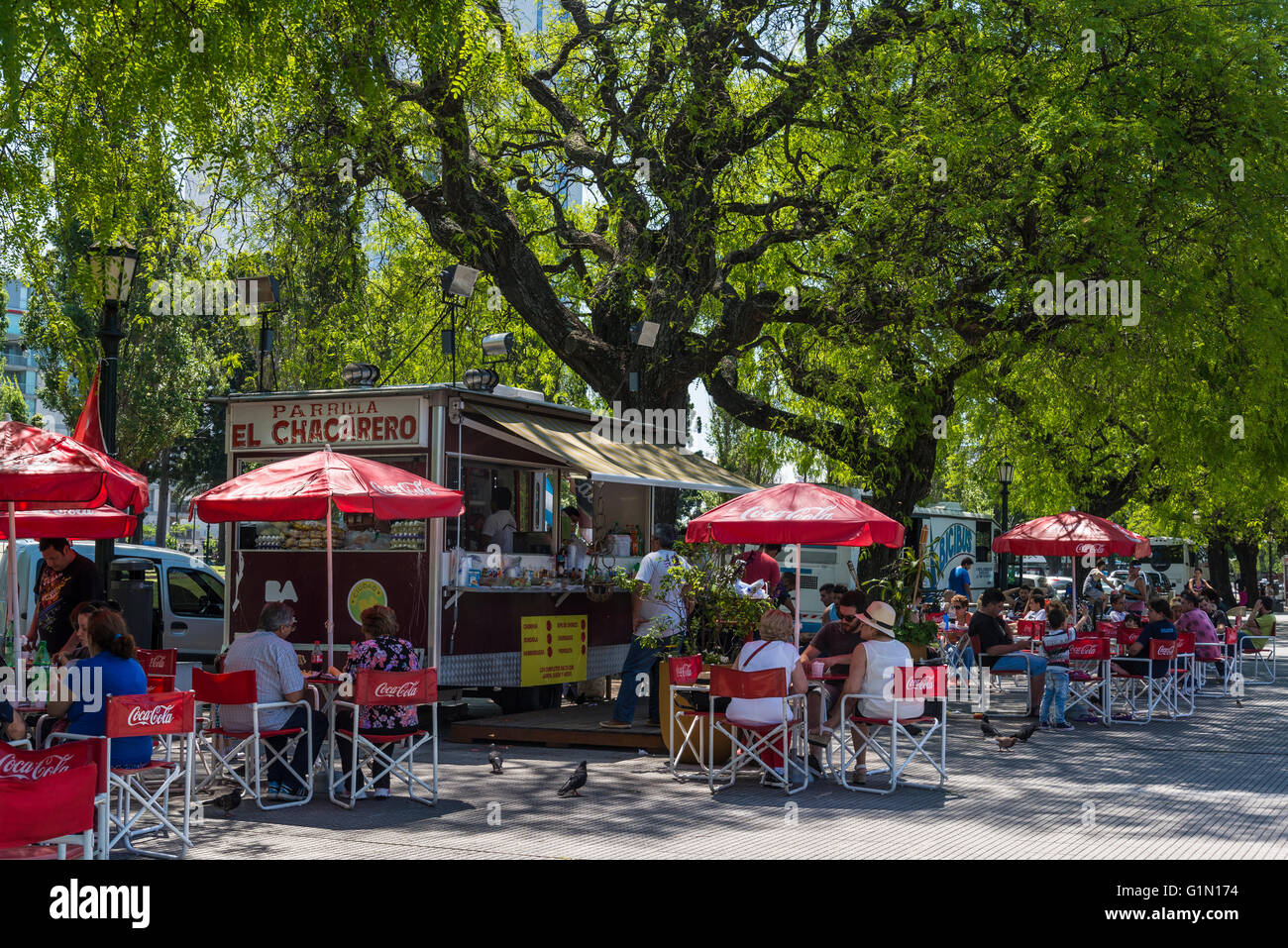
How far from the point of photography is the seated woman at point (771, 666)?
993 cm

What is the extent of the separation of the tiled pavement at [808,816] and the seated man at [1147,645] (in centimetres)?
299

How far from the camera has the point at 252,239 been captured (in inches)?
645

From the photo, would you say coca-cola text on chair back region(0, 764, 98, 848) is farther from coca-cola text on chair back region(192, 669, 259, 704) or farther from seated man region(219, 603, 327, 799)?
seated man region(219, 603, 327, 799)

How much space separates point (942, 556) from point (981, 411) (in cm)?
1584

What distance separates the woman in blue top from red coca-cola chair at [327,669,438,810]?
1736 millimetres

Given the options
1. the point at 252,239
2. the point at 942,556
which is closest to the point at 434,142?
the point at 252,239

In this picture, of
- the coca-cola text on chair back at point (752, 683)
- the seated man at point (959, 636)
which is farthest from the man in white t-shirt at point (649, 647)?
the seated man at point (959, 636)

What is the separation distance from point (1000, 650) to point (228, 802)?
9.01 metres

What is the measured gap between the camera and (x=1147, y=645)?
15.2 metres

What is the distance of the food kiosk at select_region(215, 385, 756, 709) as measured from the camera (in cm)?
1314

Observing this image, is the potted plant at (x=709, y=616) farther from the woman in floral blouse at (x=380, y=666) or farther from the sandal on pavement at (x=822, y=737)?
the woman in floral blouse at (x=380, y=666)

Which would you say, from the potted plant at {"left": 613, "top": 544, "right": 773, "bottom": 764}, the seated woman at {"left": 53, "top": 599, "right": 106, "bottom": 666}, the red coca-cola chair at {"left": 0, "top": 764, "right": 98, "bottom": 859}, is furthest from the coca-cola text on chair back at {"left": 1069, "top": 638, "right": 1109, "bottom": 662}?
the red coca-cola chair at {"left": 0, "top": 764, "right": 98, "bottom": 859}

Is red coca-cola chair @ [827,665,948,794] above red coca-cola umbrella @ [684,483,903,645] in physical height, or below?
below

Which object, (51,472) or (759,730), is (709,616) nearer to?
(759,730)
